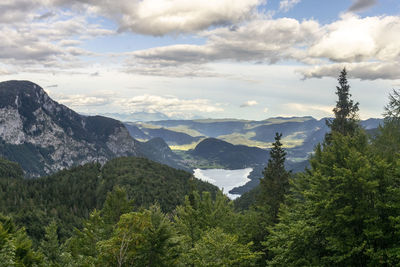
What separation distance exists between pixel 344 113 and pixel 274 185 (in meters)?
23.2

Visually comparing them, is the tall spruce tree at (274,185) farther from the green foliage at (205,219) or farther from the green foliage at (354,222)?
the green foliage at (354,222)

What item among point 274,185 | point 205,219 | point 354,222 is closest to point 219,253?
point 354,222

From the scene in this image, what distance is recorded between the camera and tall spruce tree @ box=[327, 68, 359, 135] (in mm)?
62469

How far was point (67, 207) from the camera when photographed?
19425 cm

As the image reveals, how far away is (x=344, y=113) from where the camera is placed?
2516 inches

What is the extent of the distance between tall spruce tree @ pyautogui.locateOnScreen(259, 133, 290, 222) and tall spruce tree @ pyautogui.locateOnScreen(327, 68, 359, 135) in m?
14.2

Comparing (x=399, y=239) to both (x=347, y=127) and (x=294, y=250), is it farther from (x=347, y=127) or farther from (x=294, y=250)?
(x=347, y=127)

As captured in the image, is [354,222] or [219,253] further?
[219,253]

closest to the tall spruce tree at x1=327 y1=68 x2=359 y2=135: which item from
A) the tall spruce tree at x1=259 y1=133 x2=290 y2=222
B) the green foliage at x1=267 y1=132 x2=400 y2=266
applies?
the tall spruce tree at x1=259 y1=133 x2=290 y2=222

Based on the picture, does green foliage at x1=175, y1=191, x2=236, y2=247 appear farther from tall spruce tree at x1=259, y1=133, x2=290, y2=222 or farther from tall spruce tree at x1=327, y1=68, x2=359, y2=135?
tall spruce tree at x1=327, y1=68, x2=359, y2=135

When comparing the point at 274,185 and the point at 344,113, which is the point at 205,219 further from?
the point at 344,113

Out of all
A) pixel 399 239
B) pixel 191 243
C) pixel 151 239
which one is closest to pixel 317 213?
pixel 399 239

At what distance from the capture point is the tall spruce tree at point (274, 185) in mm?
52906

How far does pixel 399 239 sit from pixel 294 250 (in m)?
9.08
